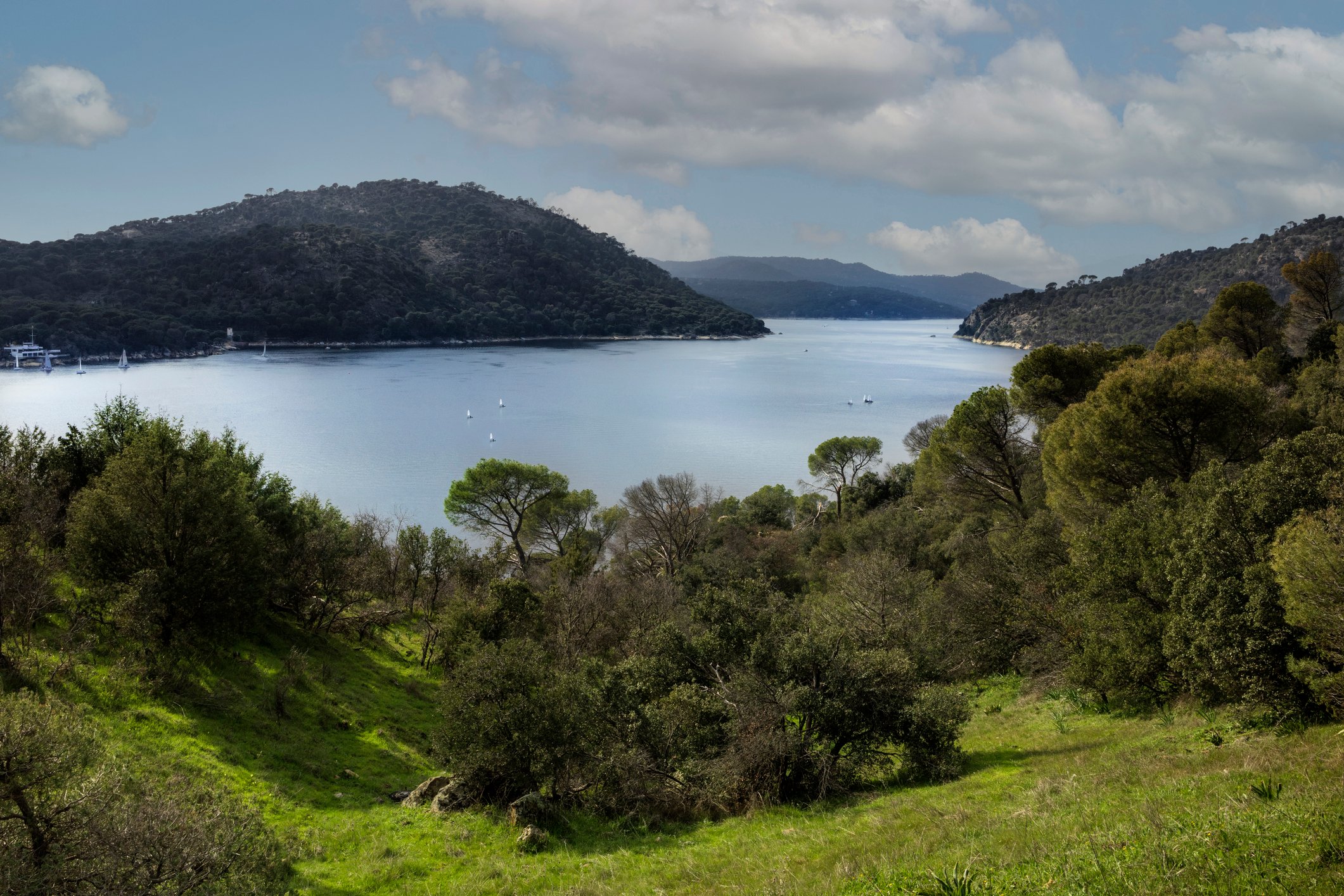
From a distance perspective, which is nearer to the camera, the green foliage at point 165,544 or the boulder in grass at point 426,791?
the boulder in grass at point 426,791

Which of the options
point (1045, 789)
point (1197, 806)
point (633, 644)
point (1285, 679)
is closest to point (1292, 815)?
point (1197, 806)

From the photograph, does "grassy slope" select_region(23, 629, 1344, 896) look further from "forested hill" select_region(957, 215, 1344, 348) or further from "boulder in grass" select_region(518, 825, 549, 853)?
"forested hill" select_region(957, 215, 1344, 348)

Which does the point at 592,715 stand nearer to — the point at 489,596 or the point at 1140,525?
the point at 489,596

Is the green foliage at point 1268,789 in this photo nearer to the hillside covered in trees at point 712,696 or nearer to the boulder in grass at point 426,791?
the hillside covered in trees at point 712,696

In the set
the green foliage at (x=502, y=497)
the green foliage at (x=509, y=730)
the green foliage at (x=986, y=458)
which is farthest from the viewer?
the green foliage at (x=502, y=497)

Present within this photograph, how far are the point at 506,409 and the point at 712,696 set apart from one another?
78.5 m

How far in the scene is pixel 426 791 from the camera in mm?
15227

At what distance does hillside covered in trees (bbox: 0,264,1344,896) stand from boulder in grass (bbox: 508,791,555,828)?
0.07 meters

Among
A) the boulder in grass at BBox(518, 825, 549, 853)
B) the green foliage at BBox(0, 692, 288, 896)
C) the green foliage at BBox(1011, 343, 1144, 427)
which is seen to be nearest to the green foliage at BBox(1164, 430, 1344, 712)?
the boulder in grass at BBox(518, 825, 549, 853)

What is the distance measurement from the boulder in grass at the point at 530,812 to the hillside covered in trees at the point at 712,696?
65 millimetres

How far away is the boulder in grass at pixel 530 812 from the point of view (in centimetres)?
1349

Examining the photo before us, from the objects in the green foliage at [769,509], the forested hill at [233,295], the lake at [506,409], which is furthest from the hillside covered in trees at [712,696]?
the forested hill at [233,295]

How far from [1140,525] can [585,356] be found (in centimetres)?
14474

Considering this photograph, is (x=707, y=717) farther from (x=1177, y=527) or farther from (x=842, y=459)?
(x=842, y=459)
